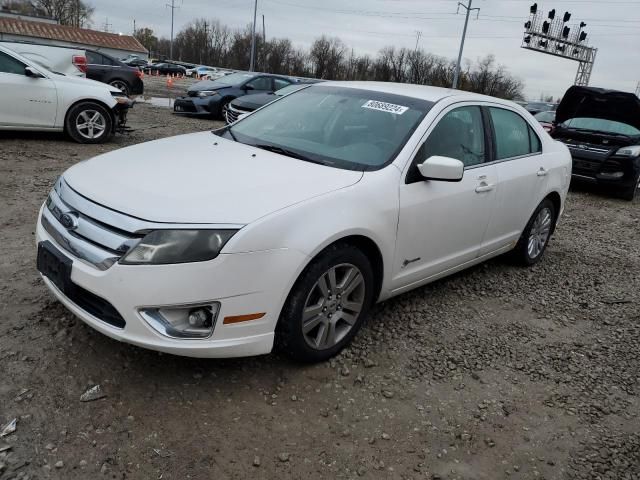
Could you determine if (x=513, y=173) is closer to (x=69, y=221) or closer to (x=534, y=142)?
(x=534, y=142)

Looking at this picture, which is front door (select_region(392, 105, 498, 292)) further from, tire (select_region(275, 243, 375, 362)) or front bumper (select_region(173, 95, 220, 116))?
front bumper (select_region(173, 95, 220, 116))

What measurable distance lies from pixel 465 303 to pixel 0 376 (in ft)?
10.4

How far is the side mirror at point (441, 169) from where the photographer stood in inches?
125

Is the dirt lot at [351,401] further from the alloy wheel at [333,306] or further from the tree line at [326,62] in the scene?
the tree line at [326,62]

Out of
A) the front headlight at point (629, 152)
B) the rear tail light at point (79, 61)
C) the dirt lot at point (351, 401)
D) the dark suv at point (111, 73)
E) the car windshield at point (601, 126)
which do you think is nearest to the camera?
the dirt lot at point (351, 401)

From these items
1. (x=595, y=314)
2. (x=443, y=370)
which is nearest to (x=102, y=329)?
(x=443, y=370)

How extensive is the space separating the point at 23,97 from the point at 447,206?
23.0 feet

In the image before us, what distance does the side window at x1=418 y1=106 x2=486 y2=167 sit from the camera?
11.5ft

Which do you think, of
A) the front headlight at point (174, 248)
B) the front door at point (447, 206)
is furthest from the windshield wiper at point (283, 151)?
the front headlight at point (174, 248)

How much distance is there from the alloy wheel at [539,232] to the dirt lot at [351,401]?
0.98 m

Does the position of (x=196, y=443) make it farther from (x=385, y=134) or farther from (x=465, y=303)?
(x=465, y=303)

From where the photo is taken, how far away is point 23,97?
25.7ft

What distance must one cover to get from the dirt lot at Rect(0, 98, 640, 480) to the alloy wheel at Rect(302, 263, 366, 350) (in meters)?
0.18

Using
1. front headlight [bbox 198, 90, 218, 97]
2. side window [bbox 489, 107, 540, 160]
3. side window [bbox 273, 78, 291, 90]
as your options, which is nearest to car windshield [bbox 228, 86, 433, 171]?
side window [bbox 489, 107, 540, 160]
